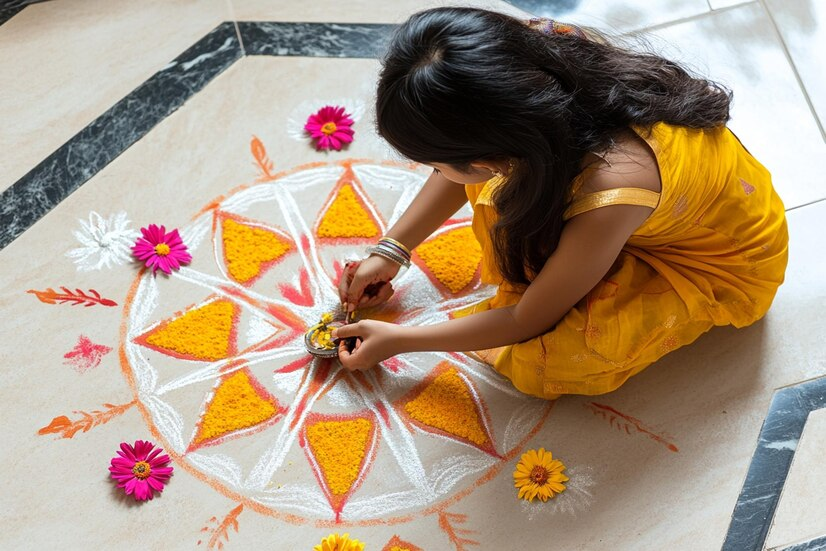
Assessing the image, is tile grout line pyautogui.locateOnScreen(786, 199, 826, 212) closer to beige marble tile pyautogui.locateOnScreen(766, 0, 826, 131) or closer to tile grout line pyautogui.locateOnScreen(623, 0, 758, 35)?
beige marble tile pyautogui.locateOnScreen(766, 0, 826, 131)

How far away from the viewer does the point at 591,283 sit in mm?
1412

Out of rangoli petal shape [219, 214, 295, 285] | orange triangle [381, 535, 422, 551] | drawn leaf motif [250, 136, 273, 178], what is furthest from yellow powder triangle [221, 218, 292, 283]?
orange triangle [381, 535, 422, 551]

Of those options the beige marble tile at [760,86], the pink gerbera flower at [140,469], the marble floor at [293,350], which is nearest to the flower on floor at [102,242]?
the marble floor at [293,350]

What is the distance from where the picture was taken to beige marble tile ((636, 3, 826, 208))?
6.23ft

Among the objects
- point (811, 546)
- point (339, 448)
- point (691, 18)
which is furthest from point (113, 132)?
point (811, 546)

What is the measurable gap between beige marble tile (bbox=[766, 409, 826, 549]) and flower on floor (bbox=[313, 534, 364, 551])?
673mm

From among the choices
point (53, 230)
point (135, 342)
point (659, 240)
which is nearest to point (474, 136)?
point (659, 240)

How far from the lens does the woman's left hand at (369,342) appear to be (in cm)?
155

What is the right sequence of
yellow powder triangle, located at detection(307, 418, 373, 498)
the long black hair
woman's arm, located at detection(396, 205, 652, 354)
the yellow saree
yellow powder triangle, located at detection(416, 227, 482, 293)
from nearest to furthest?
1. the long black hair
2. woman's arm, located at detection(396, 205, 652, 354)
3. the yellow saree
4. yellow powder triangle, located at detection(307, 418, 373, 498)
5. yellow powder triangle, located at detection(416, 227, 482, 293)

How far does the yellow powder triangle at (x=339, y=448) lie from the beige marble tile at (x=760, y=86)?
1.01 meters

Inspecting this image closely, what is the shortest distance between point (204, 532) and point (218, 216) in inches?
25.6

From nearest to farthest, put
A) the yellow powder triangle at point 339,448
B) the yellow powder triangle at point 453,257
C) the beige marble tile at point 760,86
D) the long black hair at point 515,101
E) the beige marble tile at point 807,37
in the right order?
the long black hair at point 515,101
the yellow powder triangle at point 339,448
the yellow powder triangle at point 453,257
the beige marble tile at point 760,86
the beige marble tile at point 807,37

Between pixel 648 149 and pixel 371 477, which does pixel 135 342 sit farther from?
pixel 648 149

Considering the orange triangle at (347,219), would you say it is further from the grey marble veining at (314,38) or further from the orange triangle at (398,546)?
the orange triangle at (398,546)
